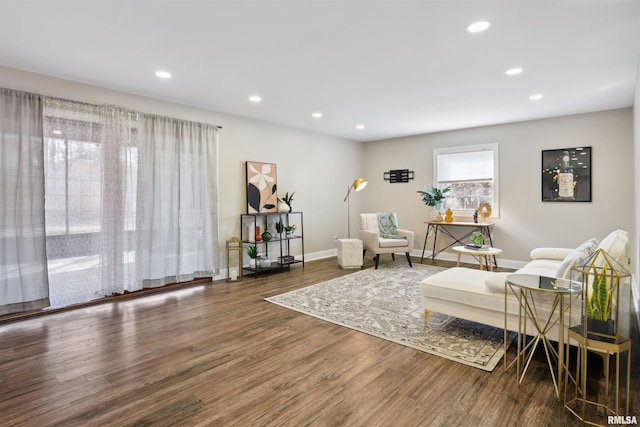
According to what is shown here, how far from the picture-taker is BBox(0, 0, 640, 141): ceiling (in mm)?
2322

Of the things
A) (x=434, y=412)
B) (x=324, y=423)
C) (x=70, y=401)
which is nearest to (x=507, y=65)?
(x=434, y=412)

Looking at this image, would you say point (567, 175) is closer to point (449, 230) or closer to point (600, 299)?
point (449, 230)

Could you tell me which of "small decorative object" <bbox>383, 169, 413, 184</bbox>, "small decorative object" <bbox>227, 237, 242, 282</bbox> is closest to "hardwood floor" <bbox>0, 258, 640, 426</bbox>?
"small decorative object" <bbox>227, 237, 242, 282</bbox>

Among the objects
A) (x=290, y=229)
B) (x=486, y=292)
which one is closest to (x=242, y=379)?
(x=486, y=292)

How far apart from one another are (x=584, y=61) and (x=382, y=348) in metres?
3.32

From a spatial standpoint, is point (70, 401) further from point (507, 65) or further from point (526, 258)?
point (526, 258)

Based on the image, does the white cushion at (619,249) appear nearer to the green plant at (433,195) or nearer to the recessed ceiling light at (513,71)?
the recessed ceiling light at (513,71)

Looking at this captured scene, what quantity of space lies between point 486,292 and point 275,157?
4.18 m

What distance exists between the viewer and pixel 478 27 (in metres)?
2.56

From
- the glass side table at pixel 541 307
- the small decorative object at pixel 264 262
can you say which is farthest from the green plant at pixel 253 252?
the glass side table at pixel 541 307

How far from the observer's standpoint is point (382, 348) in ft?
8.86

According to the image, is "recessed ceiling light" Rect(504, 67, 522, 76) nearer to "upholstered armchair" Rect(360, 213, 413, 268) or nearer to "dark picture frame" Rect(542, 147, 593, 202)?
"dark picture frame" Rect(542, 147, 593, 202)

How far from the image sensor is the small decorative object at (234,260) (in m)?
5.09

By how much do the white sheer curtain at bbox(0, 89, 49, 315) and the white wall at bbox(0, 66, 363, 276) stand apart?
29 cm
